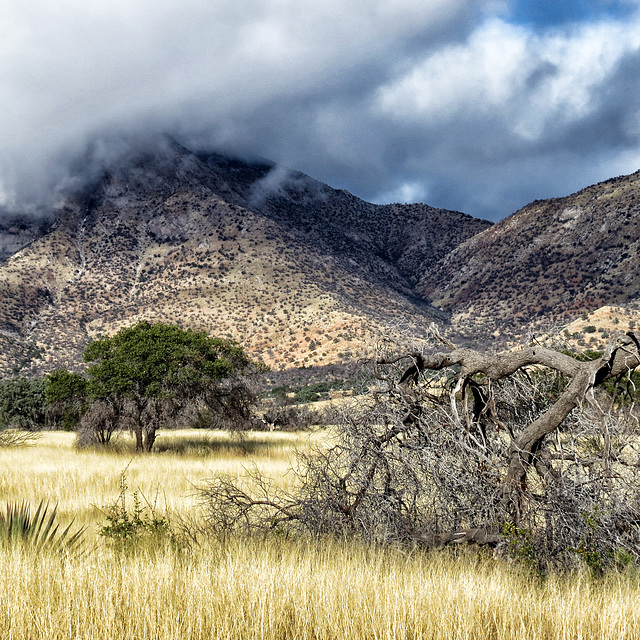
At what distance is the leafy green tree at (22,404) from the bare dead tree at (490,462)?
28.0 metres

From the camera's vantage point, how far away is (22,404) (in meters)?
28.9

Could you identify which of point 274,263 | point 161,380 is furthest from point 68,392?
point 274,263

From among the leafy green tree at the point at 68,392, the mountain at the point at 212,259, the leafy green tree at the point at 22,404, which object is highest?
the mountain at the point at 212,259

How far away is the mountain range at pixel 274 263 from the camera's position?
68.6m

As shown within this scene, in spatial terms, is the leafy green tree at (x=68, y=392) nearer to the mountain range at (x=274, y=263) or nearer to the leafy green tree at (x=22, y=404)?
the leafy green tree at (x=22, y=404)

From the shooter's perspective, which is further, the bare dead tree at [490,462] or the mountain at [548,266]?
the mountain at [548,266]

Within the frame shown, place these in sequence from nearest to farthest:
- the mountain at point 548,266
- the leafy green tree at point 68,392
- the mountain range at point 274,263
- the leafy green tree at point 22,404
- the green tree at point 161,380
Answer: the green tree at point 161,380 → the leafy green tree at point 68,392 → the leafy green tree at point 22,404 → the mountain range at point 274,263 → the mountain at point 548,266

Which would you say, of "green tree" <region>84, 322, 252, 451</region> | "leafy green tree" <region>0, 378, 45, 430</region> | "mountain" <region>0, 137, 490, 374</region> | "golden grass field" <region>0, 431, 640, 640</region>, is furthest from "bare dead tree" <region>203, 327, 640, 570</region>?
"mountain" <region>0, 137, 490, 374</region>

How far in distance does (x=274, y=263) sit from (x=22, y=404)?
5662 centimetres

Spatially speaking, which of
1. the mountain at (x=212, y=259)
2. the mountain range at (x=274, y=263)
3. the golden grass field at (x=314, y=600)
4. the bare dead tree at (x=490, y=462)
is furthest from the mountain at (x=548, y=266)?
the golden grass field at (x=314, y=600)

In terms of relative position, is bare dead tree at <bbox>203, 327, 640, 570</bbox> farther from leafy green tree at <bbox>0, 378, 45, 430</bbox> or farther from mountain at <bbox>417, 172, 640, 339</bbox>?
mountain at <bbox>417, 172, 640, 339</bbox>

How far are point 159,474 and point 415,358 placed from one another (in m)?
8.64

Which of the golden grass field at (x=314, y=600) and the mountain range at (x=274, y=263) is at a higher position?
the mountain range at (x=274, y=263)

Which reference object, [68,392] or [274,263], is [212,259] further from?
[68,392]
